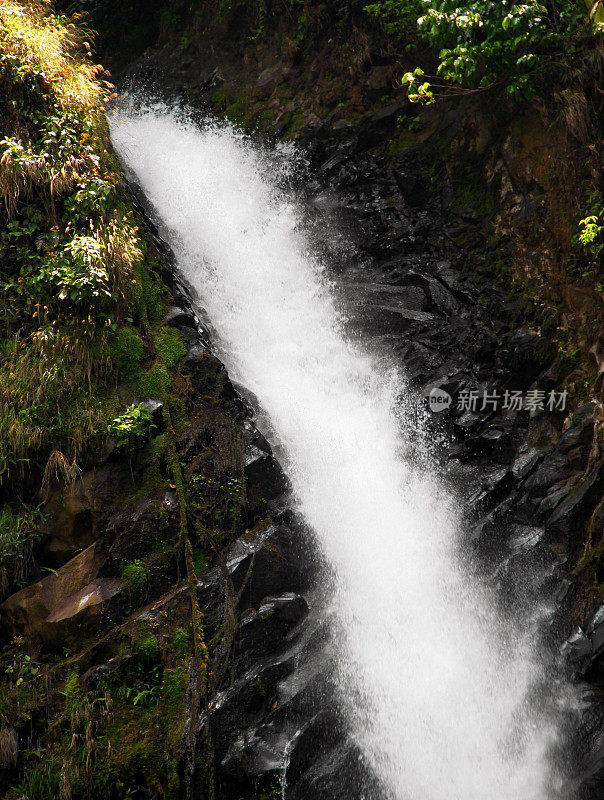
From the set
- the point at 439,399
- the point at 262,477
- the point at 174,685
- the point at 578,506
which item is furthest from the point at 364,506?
the point at 174,685

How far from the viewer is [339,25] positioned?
9766 mm

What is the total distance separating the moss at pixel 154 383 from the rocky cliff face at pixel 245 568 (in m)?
0.12

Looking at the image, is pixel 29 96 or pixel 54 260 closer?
pixel 54 260

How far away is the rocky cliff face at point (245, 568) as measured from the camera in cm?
426

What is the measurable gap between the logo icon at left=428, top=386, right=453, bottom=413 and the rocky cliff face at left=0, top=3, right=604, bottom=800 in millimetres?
83

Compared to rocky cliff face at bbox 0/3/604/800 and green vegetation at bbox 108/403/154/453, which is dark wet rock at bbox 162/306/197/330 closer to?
rocky cliff face at bbox 0/3/604/800

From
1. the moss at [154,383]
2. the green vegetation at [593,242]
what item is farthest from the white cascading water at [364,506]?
the green vegetation at [593,242]

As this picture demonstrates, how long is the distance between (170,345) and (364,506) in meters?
2.90

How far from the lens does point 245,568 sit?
5.09 metres

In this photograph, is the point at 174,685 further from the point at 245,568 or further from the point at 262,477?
the point at 262,477

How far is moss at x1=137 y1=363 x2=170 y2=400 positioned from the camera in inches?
224

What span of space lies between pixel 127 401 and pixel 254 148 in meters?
6.59

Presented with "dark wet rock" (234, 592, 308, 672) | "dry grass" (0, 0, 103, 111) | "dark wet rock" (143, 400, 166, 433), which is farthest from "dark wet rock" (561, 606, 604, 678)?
"dry grass" (0, 0, 103, 111)

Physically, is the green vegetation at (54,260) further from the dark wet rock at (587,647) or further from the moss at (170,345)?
the dark wet rock at (587,647)
